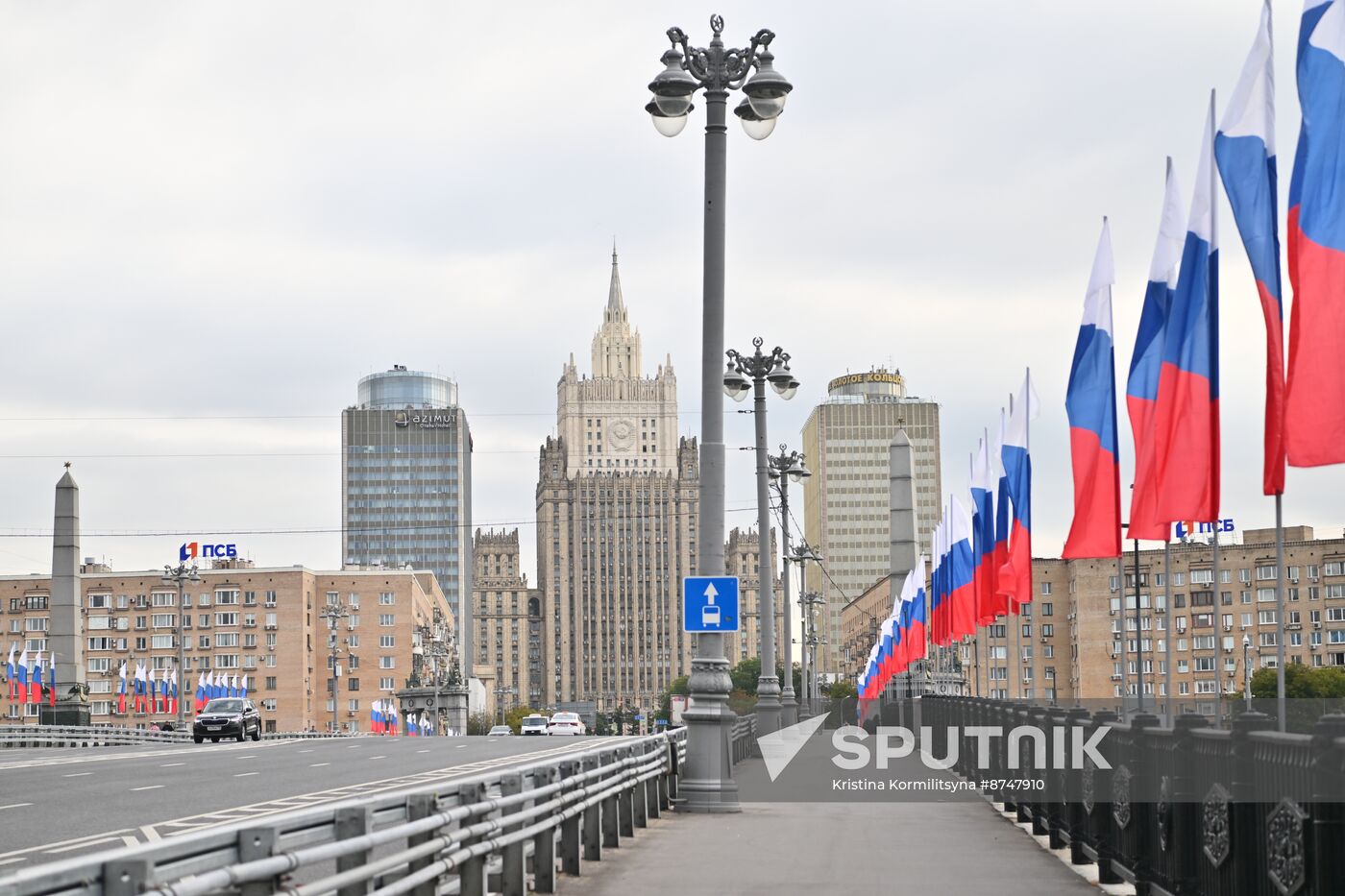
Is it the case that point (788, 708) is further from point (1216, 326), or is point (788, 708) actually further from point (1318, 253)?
point (1318, 253)

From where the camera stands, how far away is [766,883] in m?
13.3

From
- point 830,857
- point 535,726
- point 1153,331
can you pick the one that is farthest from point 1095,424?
point 535,726

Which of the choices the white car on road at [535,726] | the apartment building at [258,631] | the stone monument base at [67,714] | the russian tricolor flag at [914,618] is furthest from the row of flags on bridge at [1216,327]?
the apartment building at [258,631]

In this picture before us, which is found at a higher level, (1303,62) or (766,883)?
(1303,62)

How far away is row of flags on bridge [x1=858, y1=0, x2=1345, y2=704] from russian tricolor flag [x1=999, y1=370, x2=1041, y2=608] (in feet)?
1.71

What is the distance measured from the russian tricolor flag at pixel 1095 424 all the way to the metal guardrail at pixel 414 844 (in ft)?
21.2

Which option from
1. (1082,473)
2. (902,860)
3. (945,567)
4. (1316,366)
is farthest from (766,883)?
(945,567)

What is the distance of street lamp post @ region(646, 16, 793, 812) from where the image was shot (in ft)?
69.5

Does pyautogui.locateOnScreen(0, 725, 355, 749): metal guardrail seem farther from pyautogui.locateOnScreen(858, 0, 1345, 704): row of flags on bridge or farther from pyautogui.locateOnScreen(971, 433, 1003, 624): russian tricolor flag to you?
pyautogui.locateOnScreen(858, 0, 1345, 704): row of flags on bridge

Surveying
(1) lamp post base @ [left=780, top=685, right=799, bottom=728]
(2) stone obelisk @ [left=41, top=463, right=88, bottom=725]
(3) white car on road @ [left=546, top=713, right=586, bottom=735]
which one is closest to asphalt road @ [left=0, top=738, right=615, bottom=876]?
(1) lamp post base @ [left=780, top=685, right=799, bottom=728]

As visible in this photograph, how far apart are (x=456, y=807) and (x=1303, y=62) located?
8.76 metres

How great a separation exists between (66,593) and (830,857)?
199ft

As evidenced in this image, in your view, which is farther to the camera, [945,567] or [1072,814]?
[945,567]

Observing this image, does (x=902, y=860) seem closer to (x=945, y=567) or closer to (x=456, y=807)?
(x=456, y=807)
